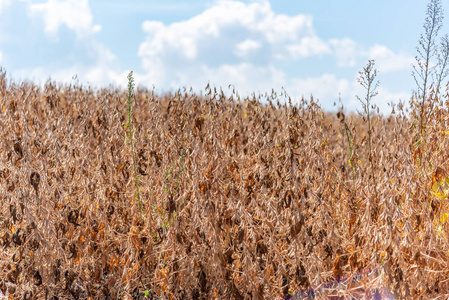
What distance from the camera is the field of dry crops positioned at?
126 inches

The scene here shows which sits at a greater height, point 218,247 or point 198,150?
point 198,150

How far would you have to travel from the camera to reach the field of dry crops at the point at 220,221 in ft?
10.5

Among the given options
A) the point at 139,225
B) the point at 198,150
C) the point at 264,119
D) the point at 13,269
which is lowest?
the point at 13,269

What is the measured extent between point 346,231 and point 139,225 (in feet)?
5.61

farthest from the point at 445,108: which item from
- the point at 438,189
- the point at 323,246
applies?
the point at 323,246

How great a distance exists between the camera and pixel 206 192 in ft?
10.7

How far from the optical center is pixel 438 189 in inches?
156

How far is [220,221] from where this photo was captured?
3.19 metres

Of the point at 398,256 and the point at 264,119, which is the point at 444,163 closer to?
the point at 398,256

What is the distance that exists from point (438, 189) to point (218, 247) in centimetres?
202

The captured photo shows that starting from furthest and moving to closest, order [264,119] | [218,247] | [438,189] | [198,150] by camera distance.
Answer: [264,119]
[438,189]
[198,150]
[218,247]

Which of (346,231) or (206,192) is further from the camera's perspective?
(346,231)

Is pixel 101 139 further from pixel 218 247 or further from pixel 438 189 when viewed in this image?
pixel 438 189

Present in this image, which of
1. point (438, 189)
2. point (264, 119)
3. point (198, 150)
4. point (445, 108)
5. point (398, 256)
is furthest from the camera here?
point (264, 119)
